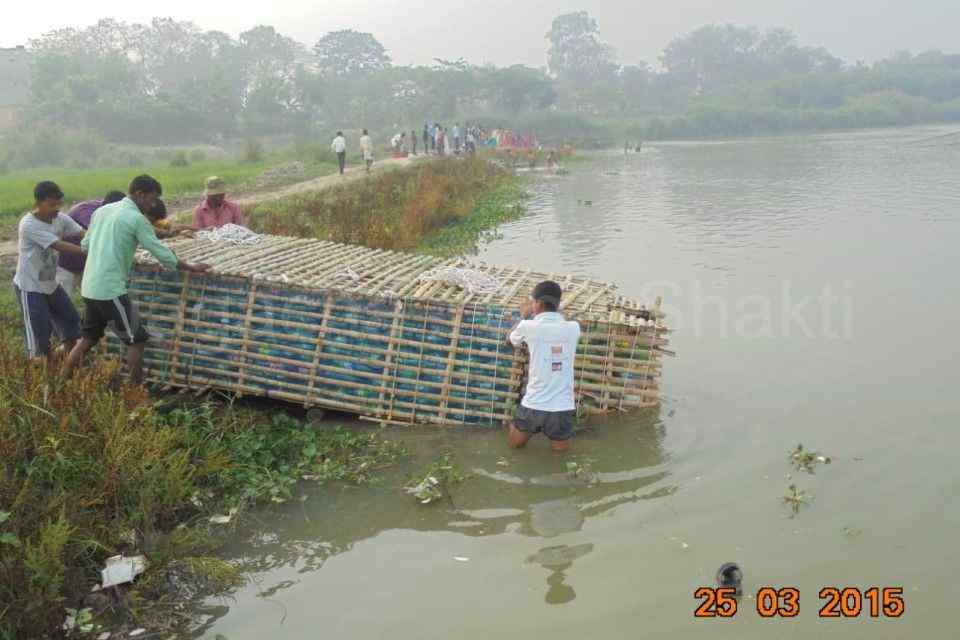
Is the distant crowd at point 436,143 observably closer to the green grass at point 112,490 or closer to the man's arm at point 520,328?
the man's arm at point 520,328

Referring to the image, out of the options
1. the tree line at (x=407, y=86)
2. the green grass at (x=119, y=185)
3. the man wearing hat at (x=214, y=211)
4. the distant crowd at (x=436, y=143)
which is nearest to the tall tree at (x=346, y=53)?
the tree line at (x=407, y=86)

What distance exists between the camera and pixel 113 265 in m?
4.73

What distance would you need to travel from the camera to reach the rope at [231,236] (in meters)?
6.21

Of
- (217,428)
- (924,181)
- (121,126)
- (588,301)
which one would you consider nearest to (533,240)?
(588,301)

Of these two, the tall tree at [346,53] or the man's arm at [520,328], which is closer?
the man's arm at [520,328]

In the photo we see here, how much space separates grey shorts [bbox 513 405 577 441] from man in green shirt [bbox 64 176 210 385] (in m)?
2.46

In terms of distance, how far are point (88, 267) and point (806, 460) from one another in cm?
477

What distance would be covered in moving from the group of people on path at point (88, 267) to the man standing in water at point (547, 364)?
2.26m

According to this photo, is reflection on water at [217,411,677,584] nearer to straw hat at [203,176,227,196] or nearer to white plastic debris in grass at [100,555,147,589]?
white plastic debris in grass at [100,555,147,589]

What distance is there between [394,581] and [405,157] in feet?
80.2

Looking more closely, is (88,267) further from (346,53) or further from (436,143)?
(346,53)

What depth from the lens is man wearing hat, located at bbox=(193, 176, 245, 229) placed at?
6.91 m

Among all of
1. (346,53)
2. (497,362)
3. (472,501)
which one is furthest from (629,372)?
(346,53)
